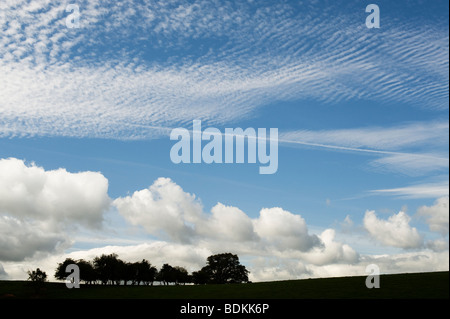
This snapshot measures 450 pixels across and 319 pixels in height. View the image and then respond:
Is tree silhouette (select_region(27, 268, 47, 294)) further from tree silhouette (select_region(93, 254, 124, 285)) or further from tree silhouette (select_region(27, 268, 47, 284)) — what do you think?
tree silhouette (select_region(93, 254, 124, 285))

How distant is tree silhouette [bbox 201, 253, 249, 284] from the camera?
131750 millimetres

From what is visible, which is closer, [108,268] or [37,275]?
[37,275]

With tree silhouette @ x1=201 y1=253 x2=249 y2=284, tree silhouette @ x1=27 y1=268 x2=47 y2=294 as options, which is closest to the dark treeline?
tree silhouette @ x1=201 y1=253 x2=249 y2=284

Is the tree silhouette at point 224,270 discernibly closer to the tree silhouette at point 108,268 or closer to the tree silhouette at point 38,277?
the tree silhouette at point 108,268

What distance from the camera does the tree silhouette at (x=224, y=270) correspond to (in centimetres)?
13175

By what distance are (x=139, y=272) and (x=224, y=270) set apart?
30140 mm

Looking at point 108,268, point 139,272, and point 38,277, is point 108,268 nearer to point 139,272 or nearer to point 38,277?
point 139,272

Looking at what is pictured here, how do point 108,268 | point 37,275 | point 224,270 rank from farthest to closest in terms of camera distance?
point 224,270 → point 108,268 → point 37,275

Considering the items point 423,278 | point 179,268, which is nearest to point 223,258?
point 179,268

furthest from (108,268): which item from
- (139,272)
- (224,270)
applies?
(224,270)

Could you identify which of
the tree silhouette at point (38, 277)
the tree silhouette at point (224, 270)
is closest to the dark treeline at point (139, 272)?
the tree silhouette at point (224, 270)

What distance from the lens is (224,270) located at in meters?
134
